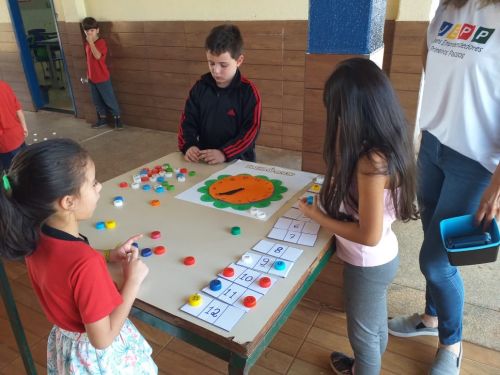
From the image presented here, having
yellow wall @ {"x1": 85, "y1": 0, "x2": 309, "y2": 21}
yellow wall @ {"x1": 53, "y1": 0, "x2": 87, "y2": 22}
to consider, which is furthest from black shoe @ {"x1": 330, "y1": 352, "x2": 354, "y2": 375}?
yellow wall @ {"x1": 53, "y1": 0, "x2": 87, "y2": 22}

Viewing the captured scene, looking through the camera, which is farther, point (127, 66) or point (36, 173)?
point (127, 66)

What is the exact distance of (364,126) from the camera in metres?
1.04

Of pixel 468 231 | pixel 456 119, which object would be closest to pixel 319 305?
pixel 468 231

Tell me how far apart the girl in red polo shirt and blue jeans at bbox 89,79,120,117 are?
4462mm

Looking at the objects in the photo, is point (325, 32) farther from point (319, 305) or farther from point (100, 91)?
point (100, 91)

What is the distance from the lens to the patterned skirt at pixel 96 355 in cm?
100

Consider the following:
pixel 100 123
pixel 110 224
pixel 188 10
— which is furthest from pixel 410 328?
pixel 100 123

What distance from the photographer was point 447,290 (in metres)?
1.50

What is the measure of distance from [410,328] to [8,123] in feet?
8.66

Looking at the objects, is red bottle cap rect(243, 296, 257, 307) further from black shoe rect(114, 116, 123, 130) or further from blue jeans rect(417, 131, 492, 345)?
black shoe rect(114, 116, 123, 130)

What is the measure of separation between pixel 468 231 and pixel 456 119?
0.36 meters

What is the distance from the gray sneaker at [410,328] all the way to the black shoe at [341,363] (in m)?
0.31

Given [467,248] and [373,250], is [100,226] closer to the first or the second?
[373,250]

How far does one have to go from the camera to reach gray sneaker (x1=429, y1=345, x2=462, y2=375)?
158cm
